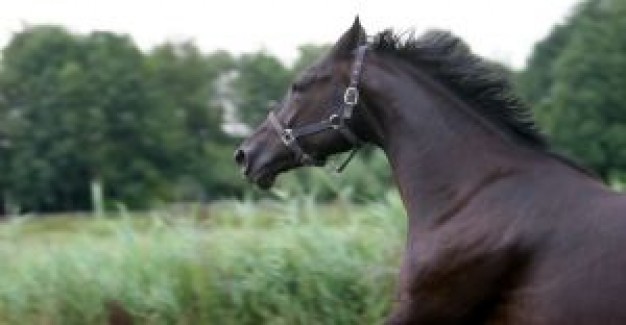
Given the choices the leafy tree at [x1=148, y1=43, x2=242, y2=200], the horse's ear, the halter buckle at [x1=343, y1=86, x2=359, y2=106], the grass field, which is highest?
the horse's ear

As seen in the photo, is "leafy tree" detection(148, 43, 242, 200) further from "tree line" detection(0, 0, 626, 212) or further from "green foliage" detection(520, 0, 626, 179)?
"green foliage" detection(520, 0, 626, 179)

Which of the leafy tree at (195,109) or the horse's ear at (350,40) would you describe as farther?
the leafy tree at (195,109)

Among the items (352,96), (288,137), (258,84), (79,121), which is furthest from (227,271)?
(258,84)

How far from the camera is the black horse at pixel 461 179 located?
391 cm

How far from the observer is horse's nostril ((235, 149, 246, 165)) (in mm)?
4939

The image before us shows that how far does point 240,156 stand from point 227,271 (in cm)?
205

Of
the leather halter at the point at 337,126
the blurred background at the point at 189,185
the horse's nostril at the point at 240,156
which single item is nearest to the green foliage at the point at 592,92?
the blurred background at the point at 189,185

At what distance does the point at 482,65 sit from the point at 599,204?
867 millimetres

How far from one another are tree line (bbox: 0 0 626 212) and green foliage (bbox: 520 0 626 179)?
4.0 inches

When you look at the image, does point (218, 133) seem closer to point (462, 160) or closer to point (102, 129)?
point (102, 129)

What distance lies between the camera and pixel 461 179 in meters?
4.30

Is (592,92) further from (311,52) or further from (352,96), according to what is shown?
(352,96)

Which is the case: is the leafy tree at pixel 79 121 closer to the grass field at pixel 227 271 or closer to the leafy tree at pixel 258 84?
the leafy tree at pixel 258 84

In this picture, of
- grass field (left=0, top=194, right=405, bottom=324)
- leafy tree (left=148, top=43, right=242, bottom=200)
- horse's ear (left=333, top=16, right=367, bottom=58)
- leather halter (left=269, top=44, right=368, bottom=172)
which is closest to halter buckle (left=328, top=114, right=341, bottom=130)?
leather halter (left=269, top=44, right=368, bottom=172)
